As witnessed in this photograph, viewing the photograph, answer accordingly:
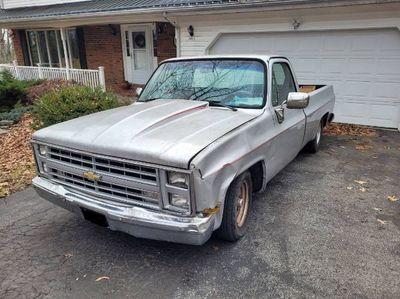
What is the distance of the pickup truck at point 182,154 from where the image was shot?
2.66 m

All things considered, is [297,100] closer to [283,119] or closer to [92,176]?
[283,119]

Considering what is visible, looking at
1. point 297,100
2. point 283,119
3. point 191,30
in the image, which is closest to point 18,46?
point 191,30

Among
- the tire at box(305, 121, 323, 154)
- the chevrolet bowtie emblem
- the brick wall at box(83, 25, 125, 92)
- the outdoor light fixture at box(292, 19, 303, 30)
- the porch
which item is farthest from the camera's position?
the brick wall at box(83, 25, 125, 92)

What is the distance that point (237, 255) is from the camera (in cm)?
324

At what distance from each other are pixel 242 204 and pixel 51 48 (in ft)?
52.8

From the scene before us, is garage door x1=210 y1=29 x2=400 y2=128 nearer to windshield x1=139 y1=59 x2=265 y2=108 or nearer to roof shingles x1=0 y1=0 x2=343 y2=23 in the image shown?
roof shingles x1=0 y1=0 x2=343 y2=23

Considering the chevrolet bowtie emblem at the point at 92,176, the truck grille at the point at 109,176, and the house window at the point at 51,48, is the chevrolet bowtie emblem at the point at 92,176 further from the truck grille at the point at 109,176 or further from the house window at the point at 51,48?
the house window at the point at 51,48

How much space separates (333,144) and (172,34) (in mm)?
7172

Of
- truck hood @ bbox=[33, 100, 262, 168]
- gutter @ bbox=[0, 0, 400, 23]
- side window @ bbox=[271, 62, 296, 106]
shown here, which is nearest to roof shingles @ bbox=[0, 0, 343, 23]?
gutter @ bbox=[0, 0, 400, 23]

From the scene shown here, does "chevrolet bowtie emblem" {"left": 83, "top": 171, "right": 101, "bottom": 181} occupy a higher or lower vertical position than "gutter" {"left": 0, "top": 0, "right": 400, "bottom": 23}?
lower

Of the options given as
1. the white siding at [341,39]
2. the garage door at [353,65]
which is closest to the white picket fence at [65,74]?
the white siding at [341,39]

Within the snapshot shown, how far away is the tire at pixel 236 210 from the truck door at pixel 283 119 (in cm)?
46

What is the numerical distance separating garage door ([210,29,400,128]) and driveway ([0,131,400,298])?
433 cm

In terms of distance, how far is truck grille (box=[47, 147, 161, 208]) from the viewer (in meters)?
2.74
